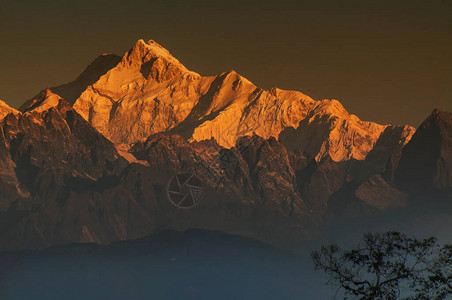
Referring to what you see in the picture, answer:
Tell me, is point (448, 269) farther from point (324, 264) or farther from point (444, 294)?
point (324, 264)

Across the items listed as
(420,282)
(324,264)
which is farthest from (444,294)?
(324,264)

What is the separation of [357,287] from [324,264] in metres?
4.63

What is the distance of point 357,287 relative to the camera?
118875 millimetres

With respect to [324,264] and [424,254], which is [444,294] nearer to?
[424,254]

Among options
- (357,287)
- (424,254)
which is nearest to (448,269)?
(424,254)

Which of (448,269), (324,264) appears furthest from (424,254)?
(324,264)

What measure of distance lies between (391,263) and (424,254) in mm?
3862

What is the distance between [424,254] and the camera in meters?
117

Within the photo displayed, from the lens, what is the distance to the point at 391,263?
387 ft

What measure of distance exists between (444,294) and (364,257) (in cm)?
993

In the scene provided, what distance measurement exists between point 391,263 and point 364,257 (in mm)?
3149

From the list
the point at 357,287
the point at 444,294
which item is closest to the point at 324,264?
the point at 357,287

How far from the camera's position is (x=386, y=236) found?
118250 mm

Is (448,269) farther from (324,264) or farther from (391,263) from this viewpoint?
(324,264)
